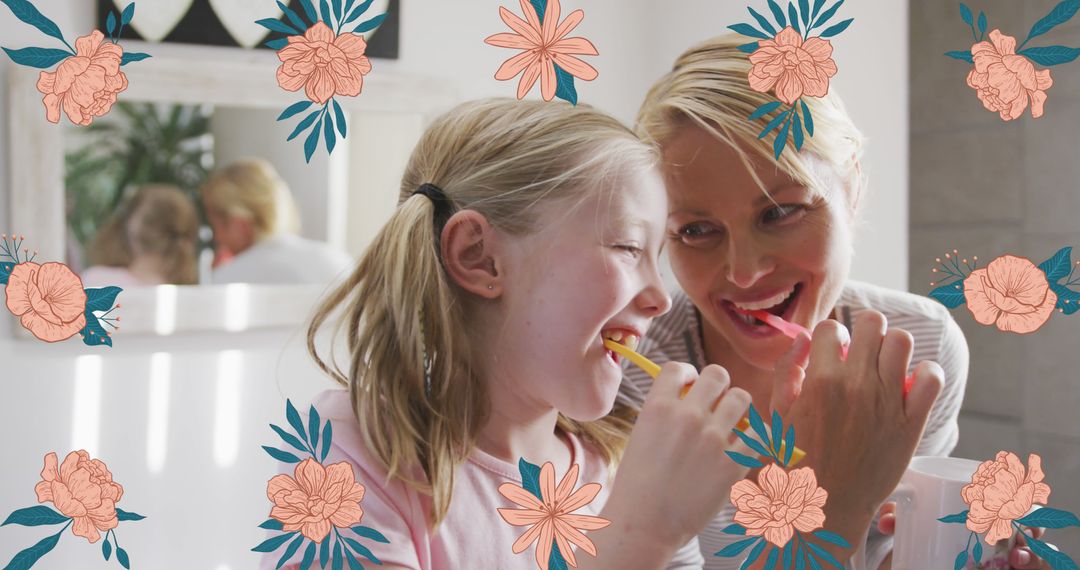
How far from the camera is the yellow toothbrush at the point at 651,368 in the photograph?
0.61 meters

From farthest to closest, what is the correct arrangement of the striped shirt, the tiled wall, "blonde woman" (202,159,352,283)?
1. the tiled wall
2. "blonde woman" (202,159,352,283)
3. the striped shirt

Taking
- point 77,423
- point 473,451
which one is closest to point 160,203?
point 77,423

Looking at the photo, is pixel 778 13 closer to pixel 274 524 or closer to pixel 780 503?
pixel 780 503

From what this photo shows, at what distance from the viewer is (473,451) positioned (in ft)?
2.58

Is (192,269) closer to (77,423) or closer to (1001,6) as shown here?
(77,423)

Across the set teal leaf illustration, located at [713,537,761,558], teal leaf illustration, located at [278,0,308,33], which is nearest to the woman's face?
teal leaf illustration, located at [713,537,761,558]

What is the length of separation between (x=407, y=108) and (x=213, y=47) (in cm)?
40

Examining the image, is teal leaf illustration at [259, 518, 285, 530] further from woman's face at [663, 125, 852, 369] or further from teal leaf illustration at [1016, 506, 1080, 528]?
teal leaf illustration at [1016, 506, 1080, 528]

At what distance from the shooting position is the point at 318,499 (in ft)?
2.09

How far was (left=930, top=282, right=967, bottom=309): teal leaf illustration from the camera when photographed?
640 mm
